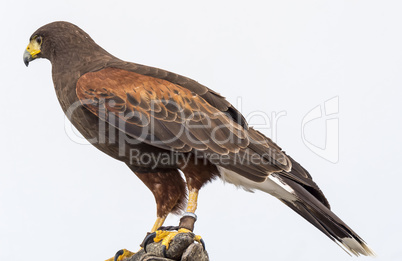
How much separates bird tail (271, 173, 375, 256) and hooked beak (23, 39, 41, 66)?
8.28 feet

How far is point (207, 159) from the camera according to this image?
5262 millimetres

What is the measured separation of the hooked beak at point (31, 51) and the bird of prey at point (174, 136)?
0.37 m

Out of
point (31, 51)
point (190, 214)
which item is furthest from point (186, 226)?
point (31, 51)

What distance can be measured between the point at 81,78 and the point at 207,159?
4.18ft

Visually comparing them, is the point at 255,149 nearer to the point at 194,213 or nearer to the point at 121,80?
the point at 194,213

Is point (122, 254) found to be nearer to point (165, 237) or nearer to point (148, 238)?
point (148, 238)

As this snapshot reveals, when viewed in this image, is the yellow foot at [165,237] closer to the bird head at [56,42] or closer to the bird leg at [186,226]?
the bird leg at [186,226]

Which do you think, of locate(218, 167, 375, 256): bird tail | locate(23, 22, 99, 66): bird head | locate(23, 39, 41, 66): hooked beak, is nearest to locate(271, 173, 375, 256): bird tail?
locate(218, 167, 375, 256): bird tail

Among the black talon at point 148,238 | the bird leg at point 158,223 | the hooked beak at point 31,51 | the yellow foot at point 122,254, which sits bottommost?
the yellow foot at point 122,254

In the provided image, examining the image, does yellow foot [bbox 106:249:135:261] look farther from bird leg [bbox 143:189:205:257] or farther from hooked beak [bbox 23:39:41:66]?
hooked beak [bbox 23:39:41:66]

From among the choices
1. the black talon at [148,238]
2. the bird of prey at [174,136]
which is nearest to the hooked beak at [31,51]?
the bird of prey at [174,136]

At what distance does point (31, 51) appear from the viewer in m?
5.90

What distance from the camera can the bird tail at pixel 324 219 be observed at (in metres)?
5.23

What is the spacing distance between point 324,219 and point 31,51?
3.11 metres
